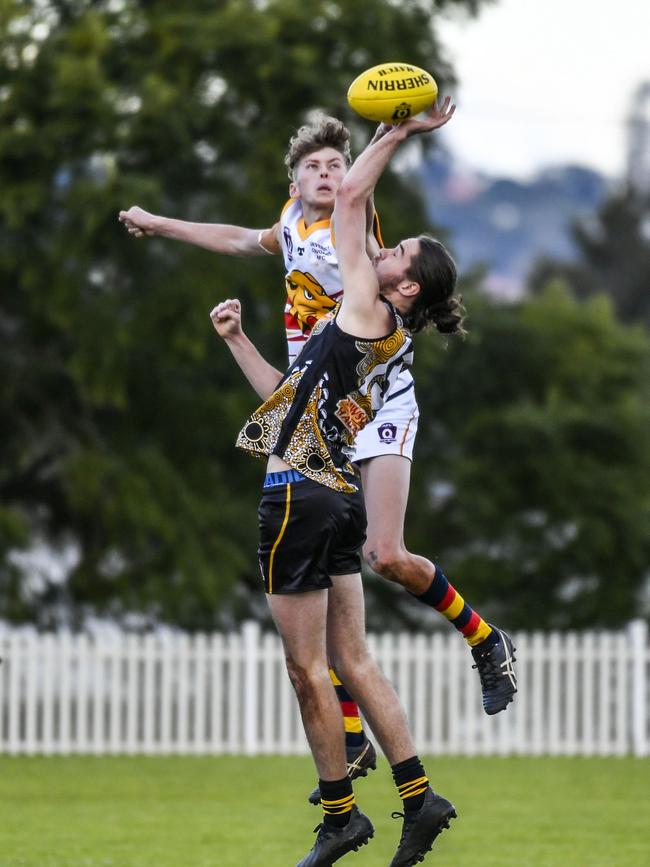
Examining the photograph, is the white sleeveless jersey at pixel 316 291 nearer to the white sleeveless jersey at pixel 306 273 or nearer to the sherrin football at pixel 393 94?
the white sleeveless jersey at pixel 306 273

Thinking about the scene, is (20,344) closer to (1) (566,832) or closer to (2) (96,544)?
(2) (96,544)

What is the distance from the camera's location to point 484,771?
1603 centimetres

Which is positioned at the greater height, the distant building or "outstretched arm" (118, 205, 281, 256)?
the distant building

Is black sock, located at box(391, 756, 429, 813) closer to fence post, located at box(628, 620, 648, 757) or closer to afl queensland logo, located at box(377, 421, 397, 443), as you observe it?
afl queensland logo, located at box(377, 421, 397, 443)

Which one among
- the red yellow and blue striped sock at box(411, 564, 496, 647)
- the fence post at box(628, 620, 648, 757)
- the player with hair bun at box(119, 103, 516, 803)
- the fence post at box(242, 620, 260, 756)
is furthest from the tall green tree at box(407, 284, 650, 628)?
the red yellow and blue striped sock at box(411, 564, 496, 647)

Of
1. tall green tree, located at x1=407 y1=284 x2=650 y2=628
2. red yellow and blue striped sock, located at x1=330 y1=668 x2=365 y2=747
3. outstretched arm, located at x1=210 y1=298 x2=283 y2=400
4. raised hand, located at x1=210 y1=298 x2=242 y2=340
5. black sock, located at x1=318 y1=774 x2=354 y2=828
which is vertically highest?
tall green tree, located at x1=407 y1=284 x2=650 y2=628

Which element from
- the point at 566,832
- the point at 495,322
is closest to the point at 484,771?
the point at 566,832

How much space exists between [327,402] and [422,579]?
881 millimetres

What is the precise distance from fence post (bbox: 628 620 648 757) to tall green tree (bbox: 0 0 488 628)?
579cm

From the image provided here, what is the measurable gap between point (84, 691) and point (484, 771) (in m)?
4.38

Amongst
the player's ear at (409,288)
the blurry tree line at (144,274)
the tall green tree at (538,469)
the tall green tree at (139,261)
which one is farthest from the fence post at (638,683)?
the player's ear at (409,288)

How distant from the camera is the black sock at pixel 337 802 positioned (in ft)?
21.2

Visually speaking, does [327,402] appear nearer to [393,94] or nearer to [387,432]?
[387,432]

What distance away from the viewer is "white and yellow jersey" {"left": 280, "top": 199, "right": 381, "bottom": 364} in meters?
6.83
